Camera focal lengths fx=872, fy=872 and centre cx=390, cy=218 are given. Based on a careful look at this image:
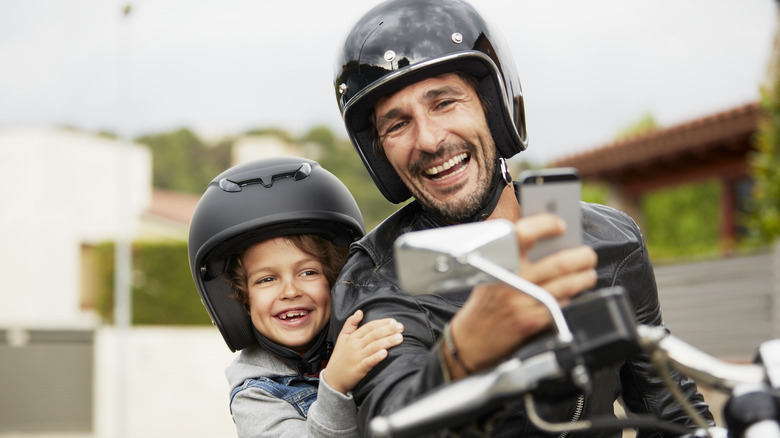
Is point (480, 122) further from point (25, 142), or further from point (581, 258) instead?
point (25, 142)

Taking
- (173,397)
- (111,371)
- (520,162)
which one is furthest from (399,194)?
(520,162)

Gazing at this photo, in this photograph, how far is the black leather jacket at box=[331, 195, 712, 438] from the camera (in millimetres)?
1990

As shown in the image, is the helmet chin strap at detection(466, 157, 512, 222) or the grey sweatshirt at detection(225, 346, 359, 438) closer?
the grey sweatshirt at detection(225, 346, 359, 438)

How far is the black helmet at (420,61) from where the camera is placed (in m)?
2.33

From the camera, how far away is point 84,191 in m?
A: 30.0

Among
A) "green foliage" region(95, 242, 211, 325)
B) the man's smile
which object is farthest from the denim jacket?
"green foliage" region(95, 242, 211, 325)

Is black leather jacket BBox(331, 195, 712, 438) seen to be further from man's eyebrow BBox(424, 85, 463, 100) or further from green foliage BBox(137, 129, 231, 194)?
green foliage BBox(137, 129, 231, 194)

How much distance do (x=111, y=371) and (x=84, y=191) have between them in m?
9.23

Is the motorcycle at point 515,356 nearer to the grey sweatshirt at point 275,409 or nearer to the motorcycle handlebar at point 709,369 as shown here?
the motorcycle handlebar at point 709,369

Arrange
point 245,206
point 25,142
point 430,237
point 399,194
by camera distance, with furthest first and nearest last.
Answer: point 25,142 → point 245,206 → point 399,194 → point 430,237

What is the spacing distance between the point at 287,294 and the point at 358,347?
1.06 metres

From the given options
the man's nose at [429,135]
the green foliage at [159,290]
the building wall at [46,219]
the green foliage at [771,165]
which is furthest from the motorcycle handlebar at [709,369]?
the building wall at [46,219]

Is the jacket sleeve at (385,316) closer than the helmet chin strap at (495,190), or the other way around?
the jacket sleeve at (385,316)

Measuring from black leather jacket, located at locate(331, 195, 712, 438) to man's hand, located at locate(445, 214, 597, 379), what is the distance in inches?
17.6
